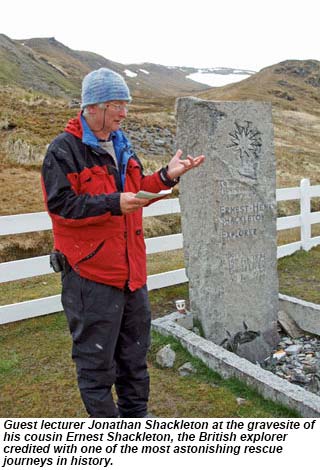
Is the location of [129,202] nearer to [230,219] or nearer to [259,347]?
[230,219]

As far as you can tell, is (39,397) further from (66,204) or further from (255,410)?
(66,204)

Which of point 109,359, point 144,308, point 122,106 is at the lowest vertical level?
point 109,359

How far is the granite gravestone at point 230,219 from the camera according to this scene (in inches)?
187

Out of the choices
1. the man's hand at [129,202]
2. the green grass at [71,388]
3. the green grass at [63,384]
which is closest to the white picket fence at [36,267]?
the green grass at [63,384]

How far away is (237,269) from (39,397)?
7.23 ft

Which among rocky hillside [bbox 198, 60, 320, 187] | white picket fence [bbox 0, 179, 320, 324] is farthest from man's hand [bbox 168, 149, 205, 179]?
rocky hillside [bbox 198, 60, 320, 187]

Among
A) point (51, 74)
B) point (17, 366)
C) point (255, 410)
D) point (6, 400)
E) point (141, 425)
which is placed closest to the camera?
point (141, 425)

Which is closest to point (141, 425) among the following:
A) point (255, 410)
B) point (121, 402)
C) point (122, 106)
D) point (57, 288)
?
point (121, 402)

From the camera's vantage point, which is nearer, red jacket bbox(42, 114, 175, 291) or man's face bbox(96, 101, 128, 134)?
red jacket bbox(42, 114, 175, 291)

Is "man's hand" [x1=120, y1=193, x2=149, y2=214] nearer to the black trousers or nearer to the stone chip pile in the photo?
the black trousers

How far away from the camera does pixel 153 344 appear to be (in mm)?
5023

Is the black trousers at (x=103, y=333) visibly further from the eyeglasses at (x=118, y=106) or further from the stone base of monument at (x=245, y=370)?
the stone base of monument at (x=245, y=370)

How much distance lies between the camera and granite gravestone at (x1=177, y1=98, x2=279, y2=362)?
4.75 meters

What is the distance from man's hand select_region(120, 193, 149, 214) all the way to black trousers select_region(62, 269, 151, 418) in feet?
1.80
